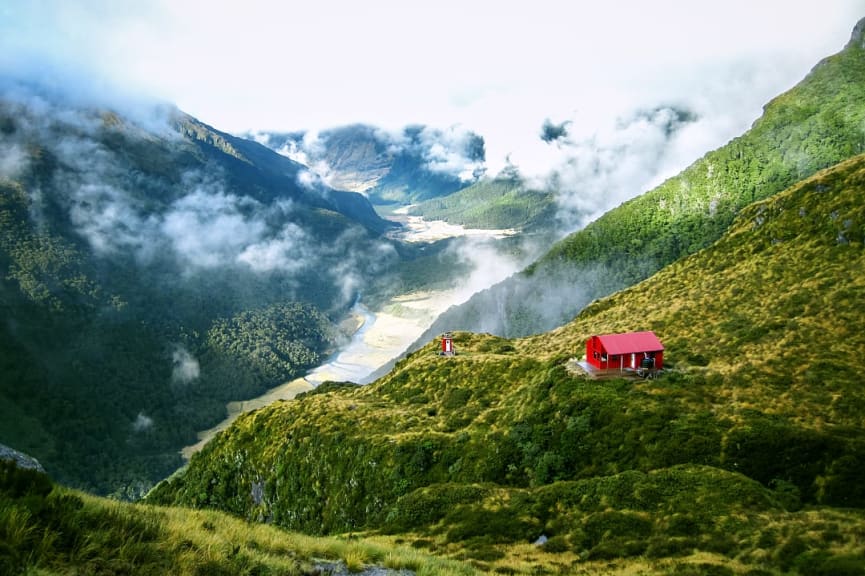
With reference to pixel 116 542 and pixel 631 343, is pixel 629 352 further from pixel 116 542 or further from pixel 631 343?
pixel 116 542

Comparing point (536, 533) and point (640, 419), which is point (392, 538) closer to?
point (536, 533)

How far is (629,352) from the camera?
167ft

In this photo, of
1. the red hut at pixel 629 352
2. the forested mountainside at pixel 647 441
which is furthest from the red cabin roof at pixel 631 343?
the forested mountainside at pixel 647 441

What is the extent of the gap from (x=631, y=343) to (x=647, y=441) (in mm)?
14699

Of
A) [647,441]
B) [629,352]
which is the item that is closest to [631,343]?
[629,352]

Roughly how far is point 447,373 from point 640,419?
39016 mm

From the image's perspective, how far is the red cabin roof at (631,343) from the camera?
5072 cm

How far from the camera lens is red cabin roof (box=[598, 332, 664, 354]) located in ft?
166

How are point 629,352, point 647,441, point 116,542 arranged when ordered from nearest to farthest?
point 116,542, point 647,441, point 629,352

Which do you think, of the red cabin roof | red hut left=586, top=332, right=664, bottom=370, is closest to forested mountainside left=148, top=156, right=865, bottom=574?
red hut left=586, top=332, right=664, bottom=370

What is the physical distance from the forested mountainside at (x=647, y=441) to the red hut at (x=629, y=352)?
2.12m

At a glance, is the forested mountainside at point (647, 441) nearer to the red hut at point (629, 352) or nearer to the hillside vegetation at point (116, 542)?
the red hut at point (629, 352)

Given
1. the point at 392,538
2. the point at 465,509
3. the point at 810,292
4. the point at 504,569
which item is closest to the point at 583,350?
the point at 810,292

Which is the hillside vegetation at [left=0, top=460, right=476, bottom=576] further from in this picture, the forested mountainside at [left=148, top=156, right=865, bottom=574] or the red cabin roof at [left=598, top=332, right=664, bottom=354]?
the red cabin roof at [left=598, top=332, right=664, bottom=354]
